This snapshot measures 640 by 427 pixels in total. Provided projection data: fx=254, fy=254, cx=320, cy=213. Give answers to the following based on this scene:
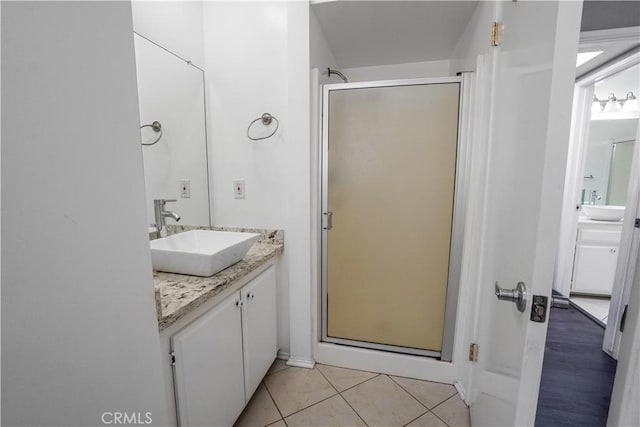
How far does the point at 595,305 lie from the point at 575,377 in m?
1.46

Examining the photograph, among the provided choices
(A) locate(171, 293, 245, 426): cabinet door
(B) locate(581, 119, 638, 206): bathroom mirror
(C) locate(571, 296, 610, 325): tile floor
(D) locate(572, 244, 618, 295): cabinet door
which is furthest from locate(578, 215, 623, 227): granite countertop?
(A) locate(171, 293, 245, 426): cabinet door

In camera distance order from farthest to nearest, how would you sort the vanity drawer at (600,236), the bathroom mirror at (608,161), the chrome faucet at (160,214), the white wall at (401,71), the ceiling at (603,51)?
the bathroom mirror at (608,161), the vanity drawer at (600,236), the white wall at (401,71), the ceiling at (603,51), the chrome faucet at (160,214)

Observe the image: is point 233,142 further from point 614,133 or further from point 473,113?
point 614,133

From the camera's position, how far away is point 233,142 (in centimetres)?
174

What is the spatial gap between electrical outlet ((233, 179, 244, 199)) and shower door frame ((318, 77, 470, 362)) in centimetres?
56

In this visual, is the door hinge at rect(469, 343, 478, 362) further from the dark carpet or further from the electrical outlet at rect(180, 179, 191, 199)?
the electrical outlet at rect(180, 179, 191, 199)

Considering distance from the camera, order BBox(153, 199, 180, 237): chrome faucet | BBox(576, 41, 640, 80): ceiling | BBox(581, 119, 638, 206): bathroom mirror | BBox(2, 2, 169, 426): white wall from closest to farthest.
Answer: BBox(2, 2, 169, 426): white wall, BBox(153, 199, 180, 237): chrome faucet, BBox(576, 41, 640, 80): ceiling, BBox(581, 119, 638, 206): bathroom mirror

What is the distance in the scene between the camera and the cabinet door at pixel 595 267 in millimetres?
2664

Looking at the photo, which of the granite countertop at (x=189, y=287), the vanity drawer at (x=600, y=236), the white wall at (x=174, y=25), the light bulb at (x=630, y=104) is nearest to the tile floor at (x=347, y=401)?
the granite countertop at (x=189, y=287)

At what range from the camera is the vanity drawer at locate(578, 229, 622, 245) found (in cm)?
264

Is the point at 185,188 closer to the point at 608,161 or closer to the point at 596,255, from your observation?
the point at 596,255

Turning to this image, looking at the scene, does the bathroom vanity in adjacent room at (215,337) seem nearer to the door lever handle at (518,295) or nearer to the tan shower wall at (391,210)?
the tan shower wall at (391,210)

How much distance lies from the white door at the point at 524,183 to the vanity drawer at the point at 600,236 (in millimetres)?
2514

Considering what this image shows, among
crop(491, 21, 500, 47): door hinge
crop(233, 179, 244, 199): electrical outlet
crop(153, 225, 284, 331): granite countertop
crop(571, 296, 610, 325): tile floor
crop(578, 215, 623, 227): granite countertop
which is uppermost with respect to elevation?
crop(491, 21, 500, 47): door hinge
